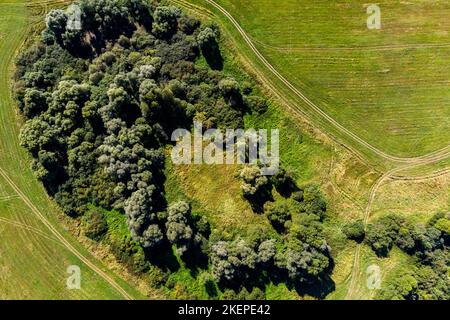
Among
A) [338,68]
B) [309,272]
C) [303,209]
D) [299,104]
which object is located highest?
[338,68]

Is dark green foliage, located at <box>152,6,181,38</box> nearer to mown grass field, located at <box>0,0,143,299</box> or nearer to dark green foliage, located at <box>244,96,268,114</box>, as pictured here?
dark green foliage, located at <box>244,96,268,114</box>

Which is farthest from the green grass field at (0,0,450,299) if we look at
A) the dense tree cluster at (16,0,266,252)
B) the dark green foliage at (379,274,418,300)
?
the dark green foliage at (379,274,418,300)

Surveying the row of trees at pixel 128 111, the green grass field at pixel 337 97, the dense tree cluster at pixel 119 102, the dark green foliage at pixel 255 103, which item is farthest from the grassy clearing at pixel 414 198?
the dense tree cluster at pixel 119 102

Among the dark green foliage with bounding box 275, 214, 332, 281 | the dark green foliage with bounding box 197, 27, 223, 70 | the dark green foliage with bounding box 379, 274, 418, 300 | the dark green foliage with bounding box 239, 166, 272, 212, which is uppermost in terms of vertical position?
the dark green foliage with bounding box 197, 27, 223, 70

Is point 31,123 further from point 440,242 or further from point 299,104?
point 440,242

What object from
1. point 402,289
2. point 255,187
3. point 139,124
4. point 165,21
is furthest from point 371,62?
point 139,124

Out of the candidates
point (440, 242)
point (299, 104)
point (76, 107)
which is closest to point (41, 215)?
point (76, 107)
